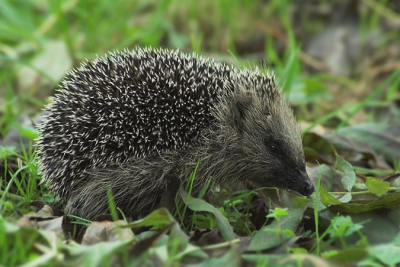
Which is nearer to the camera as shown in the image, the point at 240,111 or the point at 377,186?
the point at 377,186

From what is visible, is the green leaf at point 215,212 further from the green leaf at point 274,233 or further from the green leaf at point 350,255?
the green leaf at point 350,255

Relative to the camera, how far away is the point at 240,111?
4938 millimetres

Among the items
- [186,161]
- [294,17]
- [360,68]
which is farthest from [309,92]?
[186,161]

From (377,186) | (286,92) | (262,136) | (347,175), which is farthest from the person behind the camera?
(286,92)

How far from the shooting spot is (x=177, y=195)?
14.5 ft

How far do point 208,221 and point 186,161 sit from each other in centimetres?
58

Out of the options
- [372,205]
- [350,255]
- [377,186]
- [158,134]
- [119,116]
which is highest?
[119,116]

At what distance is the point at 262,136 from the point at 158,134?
102cm

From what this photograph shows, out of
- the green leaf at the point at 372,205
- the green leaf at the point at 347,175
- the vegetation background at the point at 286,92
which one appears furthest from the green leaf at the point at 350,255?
the green leaf at the point at 347,175

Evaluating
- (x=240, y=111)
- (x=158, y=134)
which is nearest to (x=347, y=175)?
(x=240, y=111)

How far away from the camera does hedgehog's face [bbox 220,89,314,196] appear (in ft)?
15.8

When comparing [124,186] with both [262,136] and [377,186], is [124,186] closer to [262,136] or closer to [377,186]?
[262,136]

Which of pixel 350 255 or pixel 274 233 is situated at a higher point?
pixel 274 233

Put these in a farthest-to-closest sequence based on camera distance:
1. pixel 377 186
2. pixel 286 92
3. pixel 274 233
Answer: pixel 286 92
pixel 377 186
pixel 274 233
